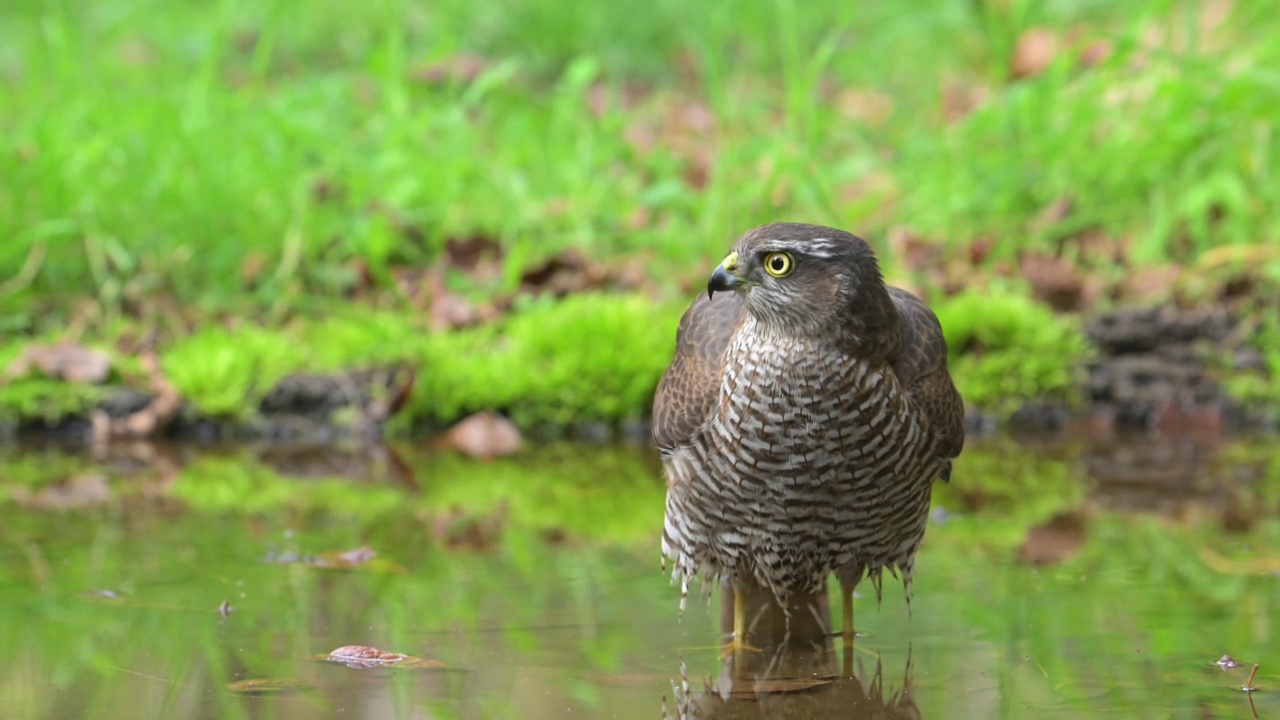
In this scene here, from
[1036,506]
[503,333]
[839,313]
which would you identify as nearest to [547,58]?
[503,333]

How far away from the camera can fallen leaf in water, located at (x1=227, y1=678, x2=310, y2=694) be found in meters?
3.22

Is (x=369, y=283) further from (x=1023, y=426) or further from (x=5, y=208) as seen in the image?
(x=1023, y=426)

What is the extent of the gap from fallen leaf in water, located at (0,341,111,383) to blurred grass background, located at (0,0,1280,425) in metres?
0.32

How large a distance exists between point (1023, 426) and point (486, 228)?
296 centimetres

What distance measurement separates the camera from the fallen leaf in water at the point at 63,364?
6578mm

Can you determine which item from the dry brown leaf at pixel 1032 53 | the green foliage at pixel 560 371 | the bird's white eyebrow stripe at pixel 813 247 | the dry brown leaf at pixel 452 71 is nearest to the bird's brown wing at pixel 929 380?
the bird's white eyebrow stripe at pixel 813 247

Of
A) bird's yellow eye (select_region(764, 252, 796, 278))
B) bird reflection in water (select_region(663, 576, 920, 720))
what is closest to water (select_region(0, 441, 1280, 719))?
bird reflection in water (select_region(663, 576, 920, 720))

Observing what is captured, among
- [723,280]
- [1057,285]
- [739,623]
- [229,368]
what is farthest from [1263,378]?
[229,368]

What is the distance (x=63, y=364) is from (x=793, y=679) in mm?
4389

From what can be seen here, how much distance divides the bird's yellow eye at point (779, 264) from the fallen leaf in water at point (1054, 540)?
57.7 inches

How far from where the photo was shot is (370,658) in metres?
3.46

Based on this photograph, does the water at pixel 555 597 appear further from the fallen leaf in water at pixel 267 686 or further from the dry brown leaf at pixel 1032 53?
the dry brown leaf at pixel 1032 53

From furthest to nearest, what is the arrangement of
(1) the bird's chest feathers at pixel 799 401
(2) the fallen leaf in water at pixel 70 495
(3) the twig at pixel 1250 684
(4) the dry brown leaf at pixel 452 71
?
(4) the dry brown leaf at pixel 452 71 → (2) the fallen leaf in water at pixel 70 495 → (1) the bird's chest feathers at pixel 799 401 → (3) the twig at pixel 1250 684

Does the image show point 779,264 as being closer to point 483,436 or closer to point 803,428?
point 803,428
